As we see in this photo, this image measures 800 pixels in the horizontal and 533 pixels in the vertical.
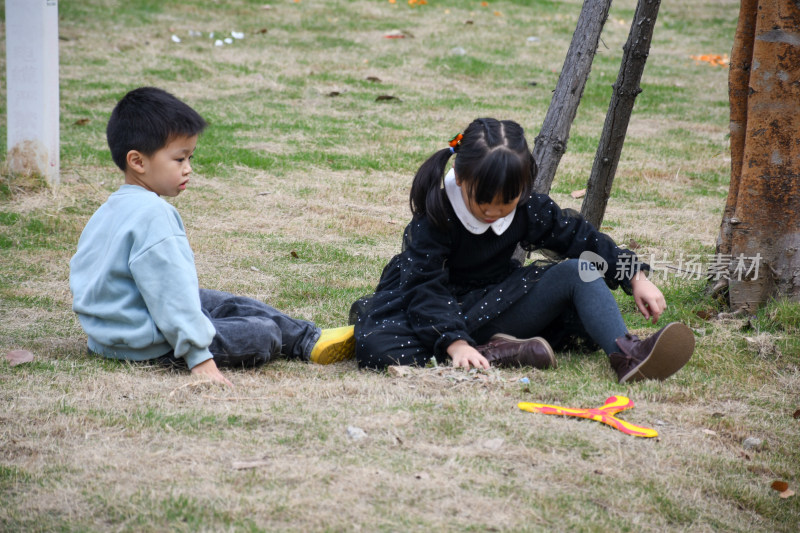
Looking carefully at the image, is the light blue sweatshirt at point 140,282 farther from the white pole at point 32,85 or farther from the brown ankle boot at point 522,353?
the white pole at point 32,85

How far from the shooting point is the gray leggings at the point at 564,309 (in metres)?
3.61

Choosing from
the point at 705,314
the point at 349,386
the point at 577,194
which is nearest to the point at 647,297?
the point at 705,314

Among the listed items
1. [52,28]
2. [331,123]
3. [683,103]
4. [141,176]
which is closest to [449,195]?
[141,176]

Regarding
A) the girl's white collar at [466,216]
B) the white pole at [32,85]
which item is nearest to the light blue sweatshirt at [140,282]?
the girl's white collar at [466,216]

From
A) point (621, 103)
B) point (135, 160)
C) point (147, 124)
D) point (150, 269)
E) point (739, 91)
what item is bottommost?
point (150, 269)

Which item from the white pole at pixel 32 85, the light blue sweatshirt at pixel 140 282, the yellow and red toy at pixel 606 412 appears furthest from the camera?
the white pole at pixel 32 85

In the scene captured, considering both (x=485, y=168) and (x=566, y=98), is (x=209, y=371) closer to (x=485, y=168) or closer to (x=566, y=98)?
(x=485, y=168)

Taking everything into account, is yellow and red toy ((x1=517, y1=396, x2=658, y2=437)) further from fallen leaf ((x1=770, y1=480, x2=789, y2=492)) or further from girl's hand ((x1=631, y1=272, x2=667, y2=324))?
girl's hand ((x1=631, y1=272, x2=667, y2=324))

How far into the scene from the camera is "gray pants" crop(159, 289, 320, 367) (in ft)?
11.9

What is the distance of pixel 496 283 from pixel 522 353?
0.38m

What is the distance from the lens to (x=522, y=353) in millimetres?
3662

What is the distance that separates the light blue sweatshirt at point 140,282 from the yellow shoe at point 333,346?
55 cm

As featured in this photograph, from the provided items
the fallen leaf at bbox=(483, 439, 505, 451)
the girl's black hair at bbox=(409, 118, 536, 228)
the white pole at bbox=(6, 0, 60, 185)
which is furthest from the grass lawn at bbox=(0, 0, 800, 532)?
the girl's black hair at bbox=(409, 118, 536, 228)

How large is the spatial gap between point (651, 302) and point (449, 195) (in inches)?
36.8
